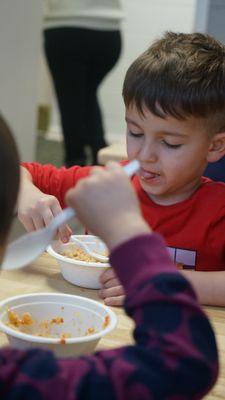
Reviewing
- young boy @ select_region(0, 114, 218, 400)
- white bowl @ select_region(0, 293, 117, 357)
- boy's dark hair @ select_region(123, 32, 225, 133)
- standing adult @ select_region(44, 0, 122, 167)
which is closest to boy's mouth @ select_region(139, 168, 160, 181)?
boy's dark hair @ select_region(123, 32, 225, 133)

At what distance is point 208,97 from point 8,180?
70cm

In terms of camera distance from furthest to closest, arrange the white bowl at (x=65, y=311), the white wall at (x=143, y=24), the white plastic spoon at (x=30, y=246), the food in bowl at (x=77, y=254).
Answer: the white wall at (x=143, y=24)
the food in bowl at (x=77, y=254)
the white bowl at (x=65, y=311)
the white plastic spoon at (x=30, y=246)

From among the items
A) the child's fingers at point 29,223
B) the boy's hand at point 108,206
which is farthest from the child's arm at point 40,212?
the boy's hand at point 108,206

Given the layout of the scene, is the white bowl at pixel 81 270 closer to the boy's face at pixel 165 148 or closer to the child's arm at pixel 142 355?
the boy's face at pixel 165 148

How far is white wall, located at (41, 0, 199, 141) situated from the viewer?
193 inches

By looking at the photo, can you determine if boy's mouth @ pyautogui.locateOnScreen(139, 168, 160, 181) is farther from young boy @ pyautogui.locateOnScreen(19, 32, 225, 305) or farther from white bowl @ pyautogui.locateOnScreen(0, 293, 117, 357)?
white bowl @ pyautogui.locateOnScreen(0, 293, 117, 357)

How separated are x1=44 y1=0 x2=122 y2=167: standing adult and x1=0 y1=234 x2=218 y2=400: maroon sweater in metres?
2.51

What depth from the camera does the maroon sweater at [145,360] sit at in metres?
0.48

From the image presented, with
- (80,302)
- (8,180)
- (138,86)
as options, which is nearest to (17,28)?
(138,86)

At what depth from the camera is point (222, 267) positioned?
1247mm

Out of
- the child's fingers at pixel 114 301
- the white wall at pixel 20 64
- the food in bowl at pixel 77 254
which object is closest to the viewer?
the child's fingers at pixel 114 301

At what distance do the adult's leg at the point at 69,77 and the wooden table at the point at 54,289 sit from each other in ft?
6.58

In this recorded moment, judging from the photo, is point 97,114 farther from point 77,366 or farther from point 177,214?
point 77,366

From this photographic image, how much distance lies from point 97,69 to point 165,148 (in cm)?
206
